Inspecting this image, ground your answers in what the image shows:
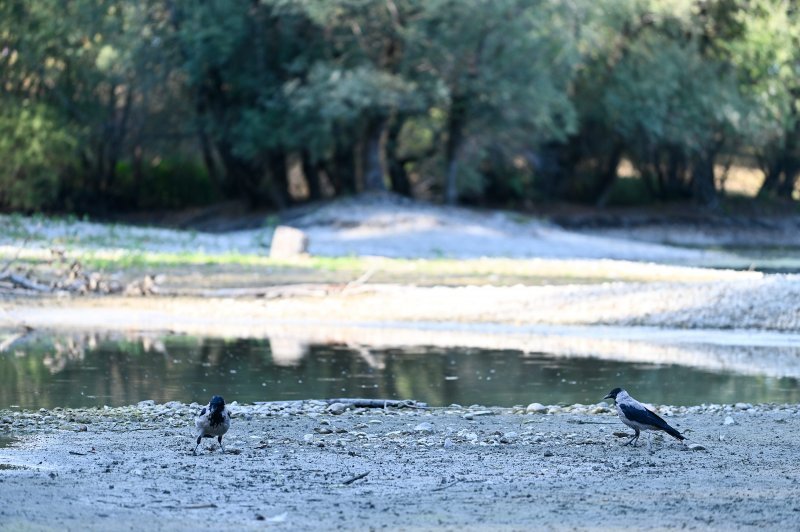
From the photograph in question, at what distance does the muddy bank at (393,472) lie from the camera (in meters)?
7.50

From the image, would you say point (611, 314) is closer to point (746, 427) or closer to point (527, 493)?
point (746, 427)

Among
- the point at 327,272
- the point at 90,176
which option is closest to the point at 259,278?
the point at 327,272

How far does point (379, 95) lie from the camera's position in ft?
127

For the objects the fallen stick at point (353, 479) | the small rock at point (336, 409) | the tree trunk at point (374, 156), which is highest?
the tree trunk at point (374, 156)

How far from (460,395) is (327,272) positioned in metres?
13.7

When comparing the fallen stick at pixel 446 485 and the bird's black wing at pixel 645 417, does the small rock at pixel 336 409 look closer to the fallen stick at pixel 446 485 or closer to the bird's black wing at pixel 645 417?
the bird's black wing at pixel 645 417

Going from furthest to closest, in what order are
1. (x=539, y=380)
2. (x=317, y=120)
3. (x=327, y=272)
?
(x=317, y=120), (x=327, y=272), (x=539, y=380)

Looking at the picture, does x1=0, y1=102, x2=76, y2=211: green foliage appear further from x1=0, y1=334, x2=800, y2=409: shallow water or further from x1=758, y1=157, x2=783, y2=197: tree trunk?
x1=0, y1=334, x2=800, y2=409: shallow water

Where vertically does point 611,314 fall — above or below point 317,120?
below

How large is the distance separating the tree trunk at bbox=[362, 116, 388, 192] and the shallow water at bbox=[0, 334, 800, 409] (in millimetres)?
24570

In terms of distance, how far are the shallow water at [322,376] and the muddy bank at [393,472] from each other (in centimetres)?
164

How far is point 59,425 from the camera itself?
432 inches

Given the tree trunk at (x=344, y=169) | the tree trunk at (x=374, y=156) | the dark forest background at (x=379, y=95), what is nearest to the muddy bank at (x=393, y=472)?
the dark forest background at (x=379, y=95)

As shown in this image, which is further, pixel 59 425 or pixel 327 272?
pixel 327 272
